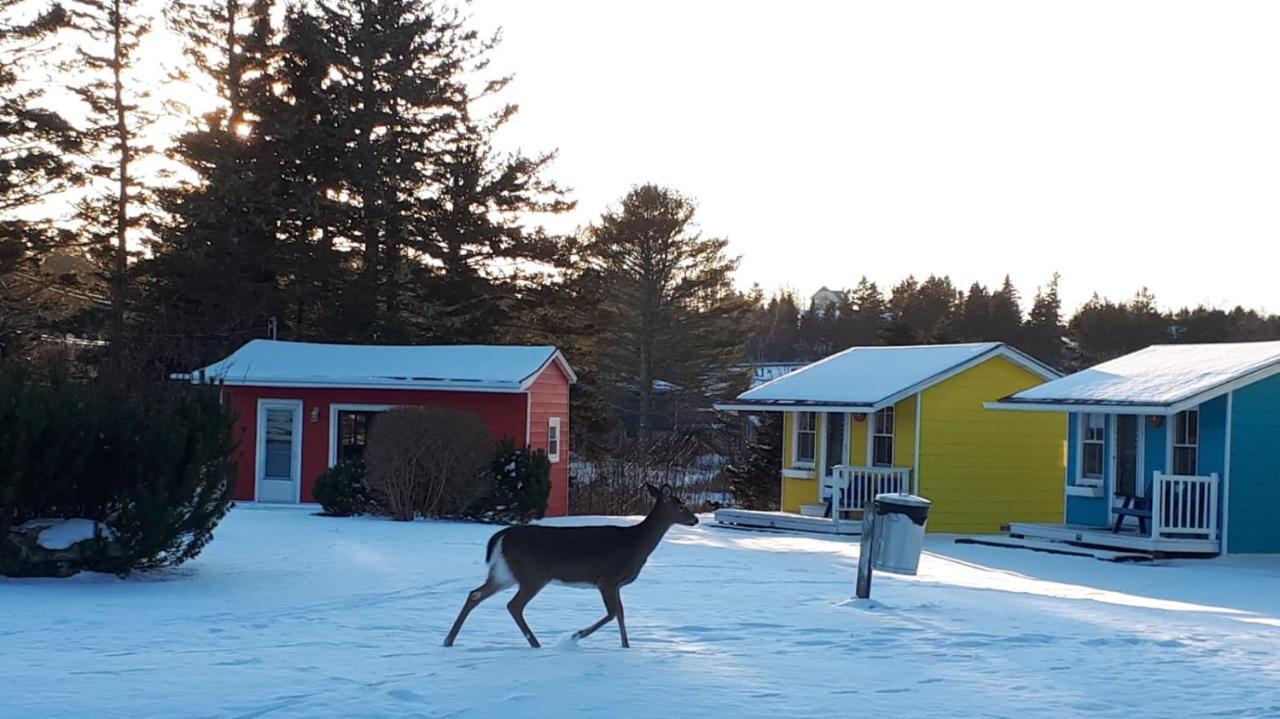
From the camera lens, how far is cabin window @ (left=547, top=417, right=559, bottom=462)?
27844 mm

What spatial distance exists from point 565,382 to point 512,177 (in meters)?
13.9

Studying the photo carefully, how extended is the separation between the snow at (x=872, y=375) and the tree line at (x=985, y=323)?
15905 mm

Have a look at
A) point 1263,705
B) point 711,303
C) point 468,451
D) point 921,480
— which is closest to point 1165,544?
point 921,480

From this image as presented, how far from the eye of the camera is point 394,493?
22.0 metres

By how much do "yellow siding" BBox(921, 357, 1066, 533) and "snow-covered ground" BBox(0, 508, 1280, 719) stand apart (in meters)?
9.00

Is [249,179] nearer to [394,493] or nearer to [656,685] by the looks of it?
[394,493]

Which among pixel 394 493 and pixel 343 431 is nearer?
pixel 394 493

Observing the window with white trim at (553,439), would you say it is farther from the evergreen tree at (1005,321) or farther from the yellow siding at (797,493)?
the evergreen tree at (1005,321)

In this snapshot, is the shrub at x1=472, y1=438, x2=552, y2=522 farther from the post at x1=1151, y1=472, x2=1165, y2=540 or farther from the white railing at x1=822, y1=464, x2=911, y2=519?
the post at x1=1151, y1=472, x2=1165, y2=540

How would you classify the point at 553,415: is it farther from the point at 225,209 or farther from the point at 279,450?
the point at 225,209

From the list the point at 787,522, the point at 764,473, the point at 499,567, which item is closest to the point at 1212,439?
the point at 787,522

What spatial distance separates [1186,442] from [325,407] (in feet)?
50.1

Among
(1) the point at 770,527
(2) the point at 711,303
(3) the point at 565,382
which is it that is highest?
(2) the point at 711,303

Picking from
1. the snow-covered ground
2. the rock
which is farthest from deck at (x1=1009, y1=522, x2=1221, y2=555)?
the rock
